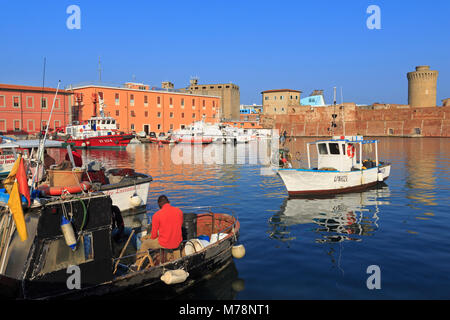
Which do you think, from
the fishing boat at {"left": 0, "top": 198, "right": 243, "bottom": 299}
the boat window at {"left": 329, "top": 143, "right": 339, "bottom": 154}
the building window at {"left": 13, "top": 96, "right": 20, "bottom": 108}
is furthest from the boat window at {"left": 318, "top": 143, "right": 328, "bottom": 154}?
the building window at {"left": 13, "top": 96, "right": 20, "bottom": 108}

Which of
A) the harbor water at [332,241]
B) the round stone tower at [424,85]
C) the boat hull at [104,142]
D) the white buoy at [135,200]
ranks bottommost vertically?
the harbor water at [332,241]

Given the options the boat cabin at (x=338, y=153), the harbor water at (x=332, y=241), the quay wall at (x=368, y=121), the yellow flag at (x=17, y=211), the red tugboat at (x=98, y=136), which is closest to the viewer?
the yellow flag at (x=17, y=211)

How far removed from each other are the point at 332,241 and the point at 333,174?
7.49 m

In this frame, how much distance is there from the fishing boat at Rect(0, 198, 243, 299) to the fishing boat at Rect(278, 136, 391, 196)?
10837 millimetres

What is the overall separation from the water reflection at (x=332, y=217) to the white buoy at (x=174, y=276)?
5046 millimetres

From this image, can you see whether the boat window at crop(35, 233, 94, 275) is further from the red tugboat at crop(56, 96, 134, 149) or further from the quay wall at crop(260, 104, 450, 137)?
the quay wall at crop(260, 104, 450, 137)

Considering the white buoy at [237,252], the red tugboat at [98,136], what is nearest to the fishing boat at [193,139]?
the red tugboat at [98,136]

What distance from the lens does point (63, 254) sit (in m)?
6.70

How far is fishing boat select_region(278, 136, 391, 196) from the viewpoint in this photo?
18438 mm

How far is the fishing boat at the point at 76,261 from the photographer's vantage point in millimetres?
6344

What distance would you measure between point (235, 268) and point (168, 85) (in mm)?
95387

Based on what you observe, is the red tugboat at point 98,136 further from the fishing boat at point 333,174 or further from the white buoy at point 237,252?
the white buoy at point 237,252

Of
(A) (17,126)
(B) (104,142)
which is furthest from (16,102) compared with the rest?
(B) (104,142)

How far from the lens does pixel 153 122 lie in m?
75.3
